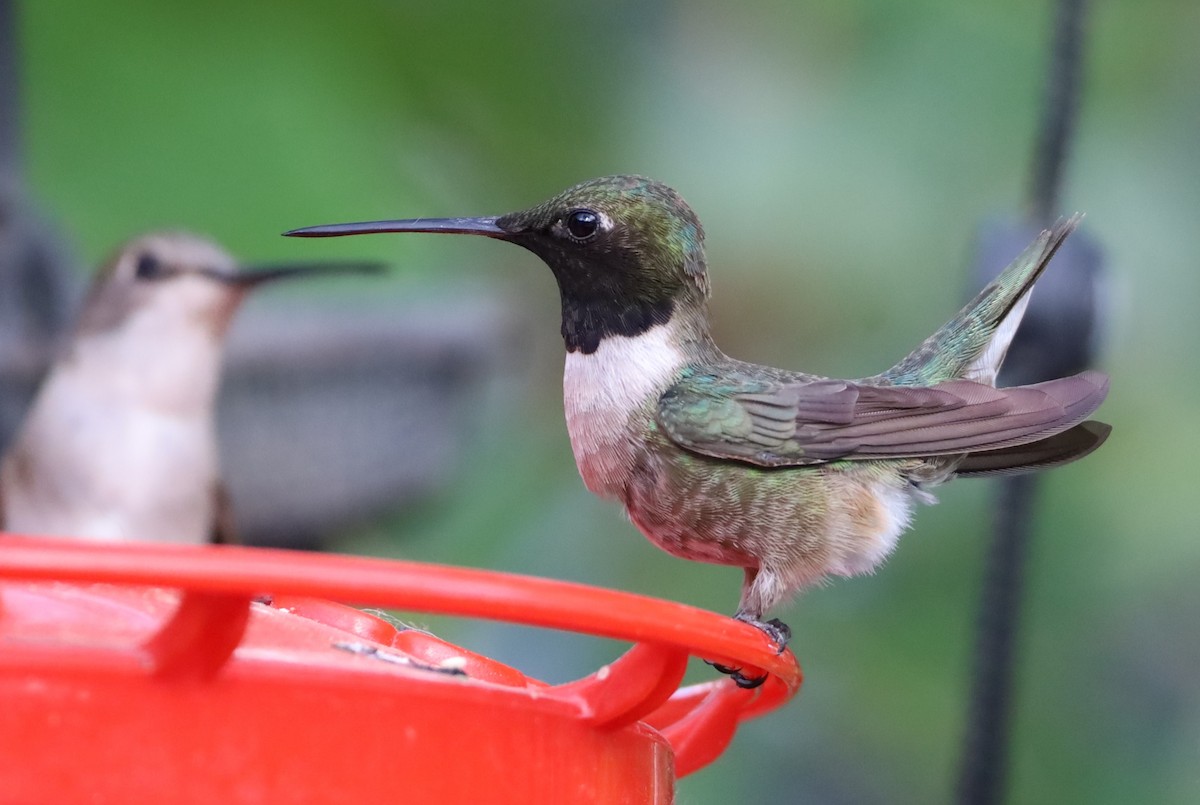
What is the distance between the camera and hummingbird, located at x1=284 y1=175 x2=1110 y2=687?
172cm

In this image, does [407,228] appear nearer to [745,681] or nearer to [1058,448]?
[745,681]

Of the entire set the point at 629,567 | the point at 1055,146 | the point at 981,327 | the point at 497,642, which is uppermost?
the point at 1055,146

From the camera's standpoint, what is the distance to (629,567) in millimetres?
3301

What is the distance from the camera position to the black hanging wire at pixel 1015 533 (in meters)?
1.58

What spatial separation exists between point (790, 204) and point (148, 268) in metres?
1.41

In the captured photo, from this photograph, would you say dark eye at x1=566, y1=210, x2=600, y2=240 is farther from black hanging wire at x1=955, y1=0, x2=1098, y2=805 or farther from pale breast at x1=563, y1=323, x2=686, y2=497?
black hanging wire at x1=955, y1=0, x2=1098, y2=805

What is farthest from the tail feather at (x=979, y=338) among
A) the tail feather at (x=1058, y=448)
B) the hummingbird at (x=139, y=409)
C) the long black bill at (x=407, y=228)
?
the hummingbird at (x=139, y=409)

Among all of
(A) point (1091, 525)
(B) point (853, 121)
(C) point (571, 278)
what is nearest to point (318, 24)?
(B) point (853, 121)

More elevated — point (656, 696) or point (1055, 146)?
point (1055, 146)

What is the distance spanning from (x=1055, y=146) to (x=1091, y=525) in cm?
162

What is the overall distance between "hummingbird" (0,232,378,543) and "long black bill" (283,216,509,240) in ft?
4.48

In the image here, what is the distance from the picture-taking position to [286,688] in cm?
91

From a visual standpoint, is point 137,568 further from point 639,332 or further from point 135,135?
point 135,135

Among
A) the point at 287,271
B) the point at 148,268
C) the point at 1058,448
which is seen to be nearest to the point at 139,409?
the point at 148,268
